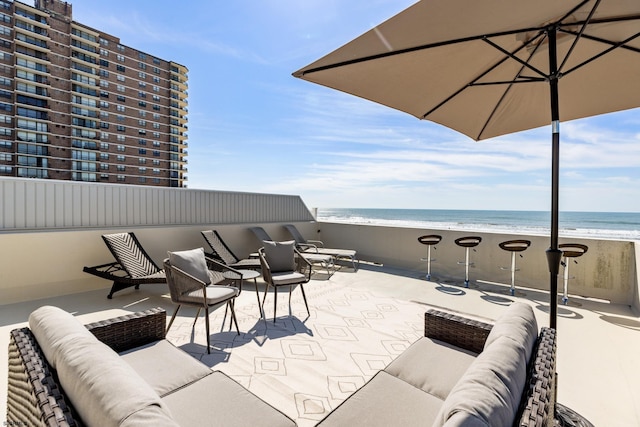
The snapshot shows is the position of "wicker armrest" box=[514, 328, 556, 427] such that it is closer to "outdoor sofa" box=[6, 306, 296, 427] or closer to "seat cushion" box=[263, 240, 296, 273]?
"outdoor sofa" box=[6, 306, 296, 427]

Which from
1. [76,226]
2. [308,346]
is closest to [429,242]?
[308,346]

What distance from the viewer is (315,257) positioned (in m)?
6.18

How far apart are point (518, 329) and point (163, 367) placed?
73.5 inches

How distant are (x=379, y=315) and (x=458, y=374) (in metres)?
2.23

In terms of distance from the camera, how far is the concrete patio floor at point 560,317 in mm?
2232

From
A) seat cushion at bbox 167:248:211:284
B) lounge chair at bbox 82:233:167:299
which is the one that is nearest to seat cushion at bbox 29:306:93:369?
seat cushion at bbox 167:248:211:284

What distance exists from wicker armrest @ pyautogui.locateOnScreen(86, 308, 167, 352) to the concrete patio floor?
842mm

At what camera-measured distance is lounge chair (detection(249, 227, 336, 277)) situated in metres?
6.03

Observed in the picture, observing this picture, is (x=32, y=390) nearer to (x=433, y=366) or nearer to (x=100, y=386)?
(x=100, y=386)

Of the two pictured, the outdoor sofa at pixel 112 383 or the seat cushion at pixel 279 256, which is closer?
the outdoor sofa at pixel 112 383

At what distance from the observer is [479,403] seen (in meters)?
0.84

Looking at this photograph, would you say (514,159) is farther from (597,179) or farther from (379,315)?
(379,315)

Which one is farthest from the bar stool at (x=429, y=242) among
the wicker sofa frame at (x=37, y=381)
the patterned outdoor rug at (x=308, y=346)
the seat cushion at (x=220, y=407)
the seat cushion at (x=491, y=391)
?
the wicker sofa frame at (x=37, y=381)

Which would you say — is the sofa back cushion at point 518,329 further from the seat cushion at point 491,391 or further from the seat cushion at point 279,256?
the seat cushion at point 279,256
